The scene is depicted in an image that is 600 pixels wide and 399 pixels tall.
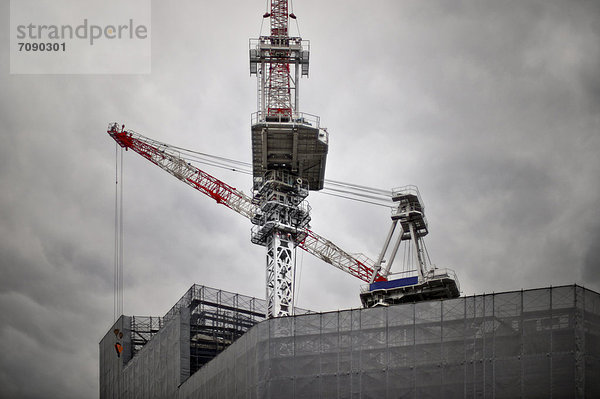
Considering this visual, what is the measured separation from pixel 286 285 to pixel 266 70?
1099 inches

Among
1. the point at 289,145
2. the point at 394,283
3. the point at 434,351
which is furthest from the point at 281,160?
the point at 434,351

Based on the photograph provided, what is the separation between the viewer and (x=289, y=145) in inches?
3834

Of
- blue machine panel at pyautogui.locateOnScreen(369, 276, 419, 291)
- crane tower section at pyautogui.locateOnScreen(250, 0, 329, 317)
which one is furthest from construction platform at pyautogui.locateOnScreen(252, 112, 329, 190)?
blue machine panel at pyautogui.locateOnScreen(369, 276, 419, 291)

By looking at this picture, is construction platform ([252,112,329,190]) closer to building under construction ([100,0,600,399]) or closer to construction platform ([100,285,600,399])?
building under construction ([100,0,600,399])

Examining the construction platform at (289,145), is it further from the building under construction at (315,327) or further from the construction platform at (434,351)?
the construction platform at (434,351)

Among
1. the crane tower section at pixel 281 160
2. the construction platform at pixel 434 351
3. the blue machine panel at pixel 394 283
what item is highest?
the crane tower section at pixel 281 160

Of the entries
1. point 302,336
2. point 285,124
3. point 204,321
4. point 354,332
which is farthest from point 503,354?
point 204,321

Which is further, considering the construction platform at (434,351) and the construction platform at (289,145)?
the construction platform at (289,145)

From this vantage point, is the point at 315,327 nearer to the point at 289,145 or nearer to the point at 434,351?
the point at 434,351

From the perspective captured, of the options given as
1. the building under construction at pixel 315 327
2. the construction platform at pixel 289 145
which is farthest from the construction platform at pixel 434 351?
the construction platform at pixel 289 145

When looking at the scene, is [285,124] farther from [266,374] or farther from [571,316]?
[571,316]

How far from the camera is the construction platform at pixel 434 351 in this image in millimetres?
67000

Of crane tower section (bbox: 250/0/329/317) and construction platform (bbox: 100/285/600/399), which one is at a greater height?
crane tower section (bbox: 250/0/329/317)

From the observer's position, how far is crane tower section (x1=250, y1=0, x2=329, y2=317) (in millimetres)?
95875
